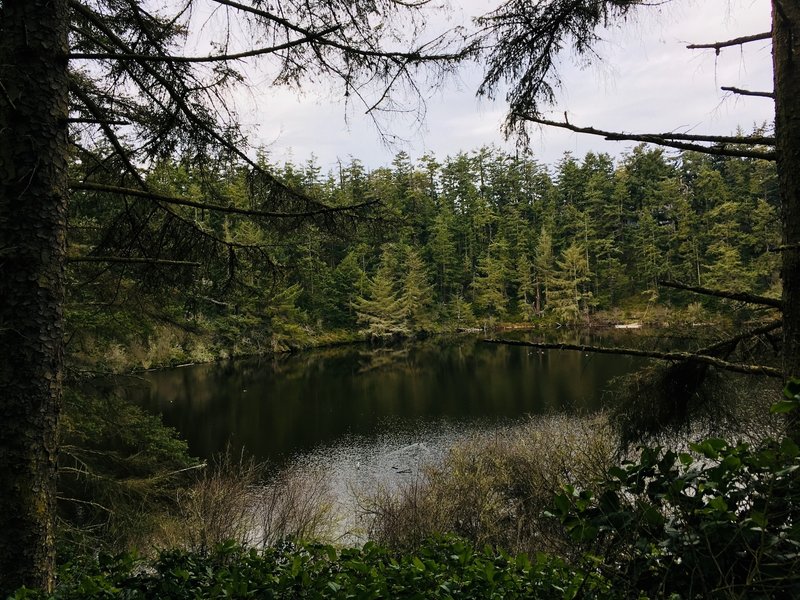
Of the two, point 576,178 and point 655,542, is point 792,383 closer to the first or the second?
point 655,542

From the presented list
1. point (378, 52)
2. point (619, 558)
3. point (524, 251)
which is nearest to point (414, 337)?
A: point (524, 251)

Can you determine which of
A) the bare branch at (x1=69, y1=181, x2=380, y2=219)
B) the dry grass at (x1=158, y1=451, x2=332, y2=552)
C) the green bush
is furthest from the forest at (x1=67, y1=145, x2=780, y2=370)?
the green bush

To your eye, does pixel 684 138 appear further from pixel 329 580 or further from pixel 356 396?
pixel 356 396

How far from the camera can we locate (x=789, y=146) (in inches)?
80.7

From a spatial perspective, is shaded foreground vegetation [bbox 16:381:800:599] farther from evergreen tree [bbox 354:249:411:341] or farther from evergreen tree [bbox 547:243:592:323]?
evergreen tree [bbox 547:243:592:323]

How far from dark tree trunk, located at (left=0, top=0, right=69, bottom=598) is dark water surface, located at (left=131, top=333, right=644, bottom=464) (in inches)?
452

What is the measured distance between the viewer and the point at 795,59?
2043 mm

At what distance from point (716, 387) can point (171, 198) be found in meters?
3.14

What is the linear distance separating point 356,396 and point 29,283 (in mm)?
19422

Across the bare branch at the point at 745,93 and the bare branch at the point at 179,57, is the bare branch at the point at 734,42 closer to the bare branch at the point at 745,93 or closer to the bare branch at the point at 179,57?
the bare branch at the point at 745,93

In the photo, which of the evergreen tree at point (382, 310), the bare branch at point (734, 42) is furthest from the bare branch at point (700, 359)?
the evergreen tree at point (382, 310)

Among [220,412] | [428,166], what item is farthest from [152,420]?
[428,166]

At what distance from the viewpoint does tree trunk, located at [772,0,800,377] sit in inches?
79.4

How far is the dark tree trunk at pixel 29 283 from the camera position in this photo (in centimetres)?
211
